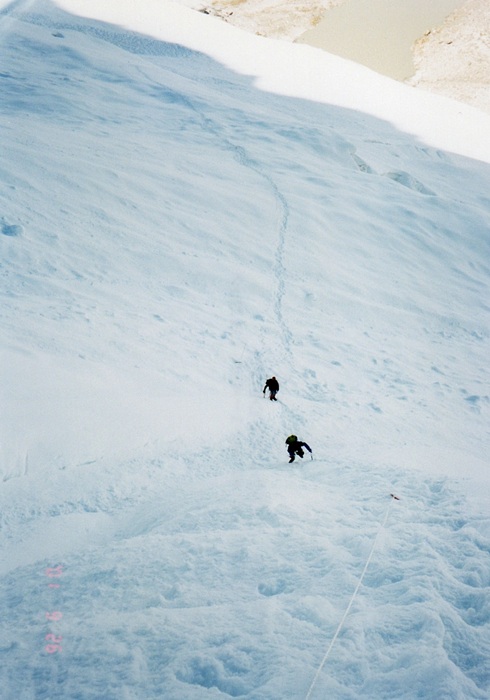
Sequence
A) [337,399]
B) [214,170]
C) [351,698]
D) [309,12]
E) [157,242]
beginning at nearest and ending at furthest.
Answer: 1. [351,698]
2. [337,399]
3. [157,242]
4. [214,170]
5. [309,12]

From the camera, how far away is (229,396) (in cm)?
1130

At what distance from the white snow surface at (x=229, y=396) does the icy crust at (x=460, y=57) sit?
1448cm

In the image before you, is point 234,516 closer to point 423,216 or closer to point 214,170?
point 214,170

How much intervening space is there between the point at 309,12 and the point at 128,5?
17578mm

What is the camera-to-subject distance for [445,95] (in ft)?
132

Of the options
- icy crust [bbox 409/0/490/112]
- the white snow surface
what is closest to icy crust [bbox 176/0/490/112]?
icy crust [bbox 409/0/490/112]

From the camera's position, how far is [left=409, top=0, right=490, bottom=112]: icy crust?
4034 centimetres

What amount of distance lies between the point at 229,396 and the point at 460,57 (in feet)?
147

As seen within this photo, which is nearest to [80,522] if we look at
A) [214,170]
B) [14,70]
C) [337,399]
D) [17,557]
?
[17,557]

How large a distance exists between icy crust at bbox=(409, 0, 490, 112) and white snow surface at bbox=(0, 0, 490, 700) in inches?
570
